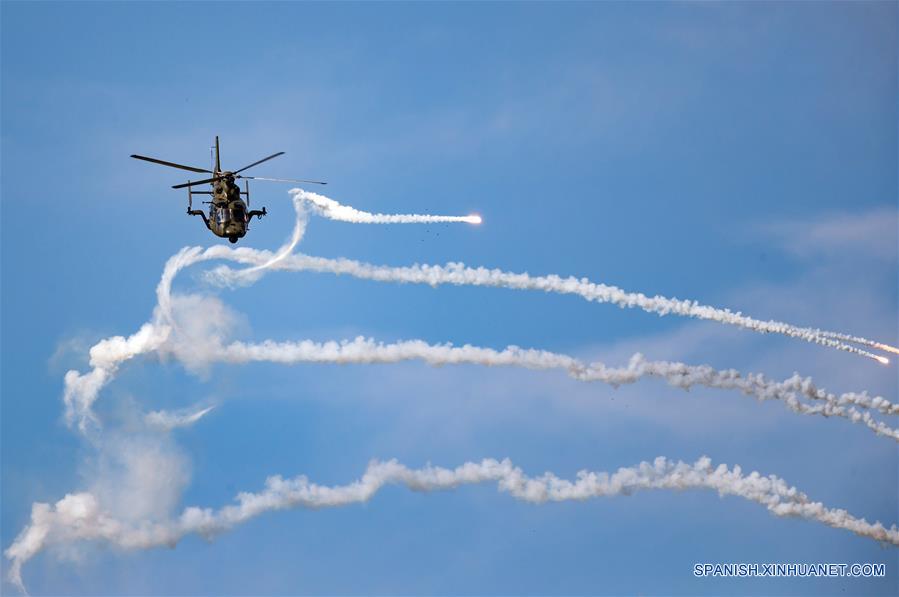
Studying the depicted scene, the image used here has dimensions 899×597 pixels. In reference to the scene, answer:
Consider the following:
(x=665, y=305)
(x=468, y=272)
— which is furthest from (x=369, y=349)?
(x=665, y=305)

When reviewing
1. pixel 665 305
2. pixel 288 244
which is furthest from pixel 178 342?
pixel 665 305

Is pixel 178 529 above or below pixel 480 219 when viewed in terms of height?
below

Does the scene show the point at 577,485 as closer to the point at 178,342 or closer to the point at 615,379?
the point at 615,379

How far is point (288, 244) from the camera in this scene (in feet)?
341

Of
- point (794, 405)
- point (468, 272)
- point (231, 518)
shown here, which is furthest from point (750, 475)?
point (231, 518)

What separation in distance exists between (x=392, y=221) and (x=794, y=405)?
62.1ft

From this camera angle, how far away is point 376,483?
3937 inches

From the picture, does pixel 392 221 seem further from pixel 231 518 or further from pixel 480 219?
pixel 231 518

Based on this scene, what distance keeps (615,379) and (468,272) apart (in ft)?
25.4

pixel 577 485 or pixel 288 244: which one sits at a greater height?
pixel 288 244

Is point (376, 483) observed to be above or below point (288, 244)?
below

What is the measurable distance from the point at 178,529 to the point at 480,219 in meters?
18.4

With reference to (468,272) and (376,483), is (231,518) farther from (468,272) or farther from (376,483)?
(468,272)

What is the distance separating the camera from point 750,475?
101312mm
